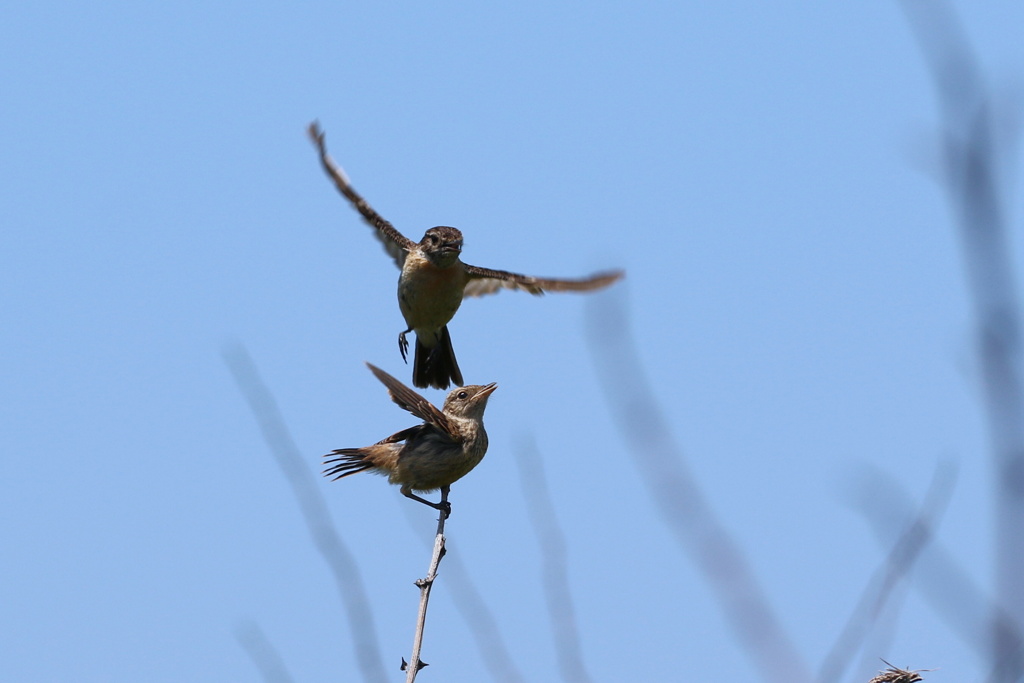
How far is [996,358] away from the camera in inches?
65.7

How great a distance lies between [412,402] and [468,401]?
45.5 inches

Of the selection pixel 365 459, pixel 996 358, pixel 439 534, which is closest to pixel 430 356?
pixel 365 459

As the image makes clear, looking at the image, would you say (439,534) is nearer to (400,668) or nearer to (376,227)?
(400,668)

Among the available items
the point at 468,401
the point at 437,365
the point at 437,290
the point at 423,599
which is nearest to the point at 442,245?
the point at 437,290

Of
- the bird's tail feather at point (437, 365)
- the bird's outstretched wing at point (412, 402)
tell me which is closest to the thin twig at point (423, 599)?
the bird's outstretched wing at point (412, 402)

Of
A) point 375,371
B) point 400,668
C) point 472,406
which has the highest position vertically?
point 472,406

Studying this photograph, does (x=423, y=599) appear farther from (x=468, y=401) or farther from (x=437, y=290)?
(x=437, y=290)

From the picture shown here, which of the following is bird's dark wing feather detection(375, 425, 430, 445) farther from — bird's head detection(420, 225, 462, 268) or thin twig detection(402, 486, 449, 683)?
bird's head detection(420, 225, 462, 268)

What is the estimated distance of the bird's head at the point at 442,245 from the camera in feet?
34.1

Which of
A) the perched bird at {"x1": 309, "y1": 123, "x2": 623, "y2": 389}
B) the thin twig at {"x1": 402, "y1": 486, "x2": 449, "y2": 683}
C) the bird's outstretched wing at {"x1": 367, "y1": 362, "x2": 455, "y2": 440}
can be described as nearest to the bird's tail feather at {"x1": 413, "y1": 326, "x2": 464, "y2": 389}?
the perched bird at {"x1": 309, "y1": 123, "x2": 623, "y2": 389}

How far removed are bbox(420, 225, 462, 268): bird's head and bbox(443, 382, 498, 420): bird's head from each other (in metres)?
2.10

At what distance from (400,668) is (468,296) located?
19.1 feet

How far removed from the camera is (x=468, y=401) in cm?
827

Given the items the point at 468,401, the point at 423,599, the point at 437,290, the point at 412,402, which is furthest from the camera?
the point at 437,290
